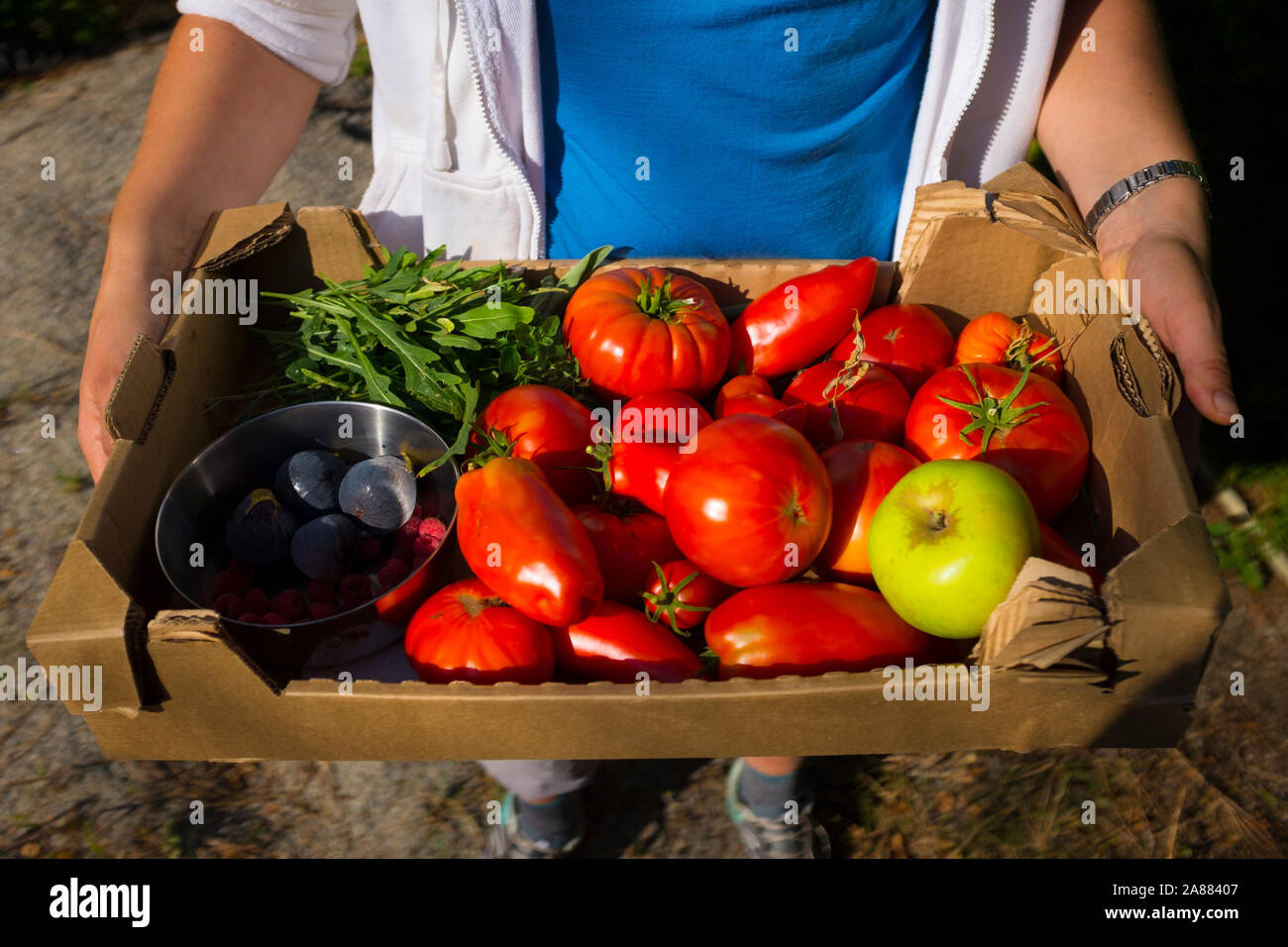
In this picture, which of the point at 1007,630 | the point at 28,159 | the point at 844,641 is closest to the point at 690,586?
the point at 844,641

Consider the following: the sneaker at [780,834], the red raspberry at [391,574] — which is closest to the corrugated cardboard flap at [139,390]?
the red raspberry at [391,574]

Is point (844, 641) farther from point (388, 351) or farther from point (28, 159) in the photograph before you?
point (28, 159)

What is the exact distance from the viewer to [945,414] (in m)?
1.46

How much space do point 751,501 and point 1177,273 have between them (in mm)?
808

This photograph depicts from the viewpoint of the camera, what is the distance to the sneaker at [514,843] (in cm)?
228

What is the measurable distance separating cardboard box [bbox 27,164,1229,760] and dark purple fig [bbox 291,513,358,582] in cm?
15

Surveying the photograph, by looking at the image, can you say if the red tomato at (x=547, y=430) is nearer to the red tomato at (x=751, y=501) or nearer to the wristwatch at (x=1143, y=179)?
the red tomato at (x=751, y=501)

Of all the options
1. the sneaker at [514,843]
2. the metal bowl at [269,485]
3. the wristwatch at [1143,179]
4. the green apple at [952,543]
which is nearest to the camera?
the green apple at [952,543]

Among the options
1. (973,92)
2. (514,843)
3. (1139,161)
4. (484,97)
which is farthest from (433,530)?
(1139,161)

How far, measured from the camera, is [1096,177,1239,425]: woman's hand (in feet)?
4.66

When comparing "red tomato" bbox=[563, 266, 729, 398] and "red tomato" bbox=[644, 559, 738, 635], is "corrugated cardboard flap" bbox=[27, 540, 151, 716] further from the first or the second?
"red tomato" bbox=[563, 266, 729, 398]

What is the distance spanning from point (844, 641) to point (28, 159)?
4.97 meters

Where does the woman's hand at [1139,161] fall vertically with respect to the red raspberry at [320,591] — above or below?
above

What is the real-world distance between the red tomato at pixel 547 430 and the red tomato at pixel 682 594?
20 centimetres
